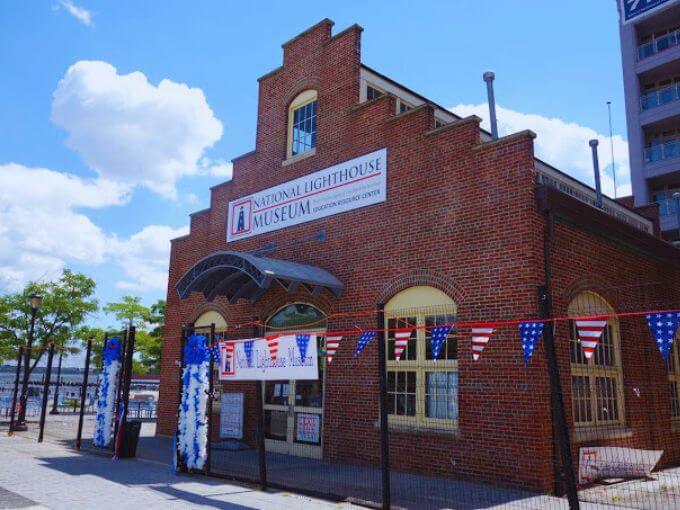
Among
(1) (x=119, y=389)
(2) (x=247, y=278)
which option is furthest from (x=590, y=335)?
(1) (x=119, y=389)

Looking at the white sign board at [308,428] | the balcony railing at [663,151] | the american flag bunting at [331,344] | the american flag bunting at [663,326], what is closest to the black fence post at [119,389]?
the white sign board at [308,428]

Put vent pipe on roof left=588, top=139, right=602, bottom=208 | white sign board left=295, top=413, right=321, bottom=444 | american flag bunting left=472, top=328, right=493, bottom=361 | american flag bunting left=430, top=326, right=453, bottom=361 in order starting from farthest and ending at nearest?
vent pipe on roof left=588, top=139, right=602, bottom=208, white sign board left=295, top=413, right=321, bottom=444, american flag bunting left=430, top=326, right=453, bottom=361, american flag bunting left=472, top=328, right=493, bottom=361

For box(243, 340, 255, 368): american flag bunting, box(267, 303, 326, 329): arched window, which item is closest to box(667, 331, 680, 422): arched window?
box(267, 303, 326, 329): arched window

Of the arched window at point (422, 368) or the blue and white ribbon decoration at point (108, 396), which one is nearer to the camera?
the arched window at point (422, 368)

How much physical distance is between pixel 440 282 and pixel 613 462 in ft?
14.2

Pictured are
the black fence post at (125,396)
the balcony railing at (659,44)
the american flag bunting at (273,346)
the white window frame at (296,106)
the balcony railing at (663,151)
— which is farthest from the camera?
the balcony railing at (659,44)

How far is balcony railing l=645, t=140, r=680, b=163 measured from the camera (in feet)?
106

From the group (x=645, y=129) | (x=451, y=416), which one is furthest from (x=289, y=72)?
(x=645, y=129)

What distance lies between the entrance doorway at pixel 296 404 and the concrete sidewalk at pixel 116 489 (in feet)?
10.1

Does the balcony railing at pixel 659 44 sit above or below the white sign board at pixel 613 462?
above

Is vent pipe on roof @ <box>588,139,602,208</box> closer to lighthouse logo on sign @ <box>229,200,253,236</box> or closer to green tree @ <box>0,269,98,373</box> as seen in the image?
lighthouse logo on sign @ <box>229,200,253,236</box>

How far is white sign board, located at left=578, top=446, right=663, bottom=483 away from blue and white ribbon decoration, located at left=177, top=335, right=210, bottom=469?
6621mm

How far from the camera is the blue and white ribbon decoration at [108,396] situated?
45.0ft

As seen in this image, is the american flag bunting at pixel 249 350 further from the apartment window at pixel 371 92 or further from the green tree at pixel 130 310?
the green tree at pixel 130 310
